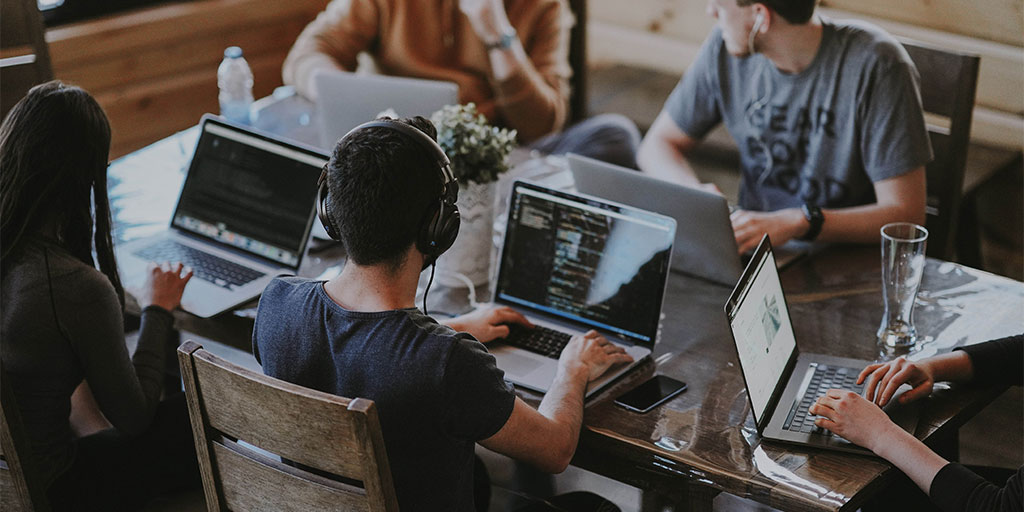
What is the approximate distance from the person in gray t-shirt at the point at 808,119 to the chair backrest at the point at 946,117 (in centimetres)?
23

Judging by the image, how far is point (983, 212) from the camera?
3393 millimetres

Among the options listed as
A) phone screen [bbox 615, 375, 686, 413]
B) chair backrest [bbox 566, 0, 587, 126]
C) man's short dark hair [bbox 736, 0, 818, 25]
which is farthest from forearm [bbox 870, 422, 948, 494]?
chair backrest [bbox 566, 0, 587, 126]

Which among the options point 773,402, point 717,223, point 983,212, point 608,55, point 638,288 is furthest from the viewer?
point 608,55

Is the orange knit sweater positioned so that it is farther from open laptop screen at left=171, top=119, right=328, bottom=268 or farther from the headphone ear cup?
the headphone ear cup

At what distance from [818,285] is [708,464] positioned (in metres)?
0.68

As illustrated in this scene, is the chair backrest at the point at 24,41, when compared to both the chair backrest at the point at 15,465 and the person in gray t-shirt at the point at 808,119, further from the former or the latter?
the person in gray t-shirt at the point at 808,119

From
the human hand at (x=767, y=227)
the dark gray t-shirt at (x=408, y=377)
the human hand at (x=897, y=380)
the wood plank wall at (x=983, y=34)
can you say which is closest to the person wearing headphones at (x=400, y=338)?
the dark gray t-shirt at (x=408, y=377)

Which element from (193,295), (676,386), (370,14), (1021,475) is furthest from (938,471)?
(370,14)

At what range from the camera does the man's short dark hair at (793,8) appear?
2252 millimetres

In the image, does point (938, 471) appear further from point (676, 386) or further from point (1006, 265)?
point (1006, 265)

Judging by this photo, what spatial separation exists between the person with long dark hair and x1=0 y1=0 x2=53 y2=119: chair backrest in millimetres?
699

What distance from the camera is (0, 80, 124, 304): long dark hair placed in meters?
1.66

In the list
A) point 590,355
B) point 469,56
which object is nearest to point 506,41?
point 469,56

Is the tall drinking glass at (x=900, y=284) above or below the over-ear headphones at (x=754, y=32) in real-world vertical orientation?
below
